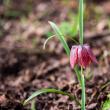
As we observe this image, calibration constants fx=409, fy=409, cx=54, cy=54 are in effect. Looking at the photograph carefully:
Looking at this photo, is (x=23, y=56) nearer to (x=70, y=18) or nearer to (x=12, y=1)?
(x=70, y=18)

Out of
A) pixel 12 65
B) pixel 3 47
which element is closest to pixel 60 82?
pixel 12 65

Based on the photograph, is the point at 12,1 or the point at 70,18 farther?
the point at 12,1

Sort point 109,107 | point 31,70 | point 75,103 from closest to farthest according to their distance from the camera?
point 109,107 → point 75,103 → point 31,70

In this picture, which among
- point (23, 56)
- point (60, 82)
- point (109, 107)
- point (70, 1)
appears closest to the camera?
point (109, 107)

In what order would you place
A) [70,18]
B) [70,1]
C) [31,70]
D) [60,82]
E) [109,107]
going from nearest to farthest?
[109,107] → [60,82] → [31,70] → [70,18] → [70,1]

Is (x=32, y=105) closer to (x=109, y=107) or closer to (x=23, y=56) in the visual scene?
(x=109, y=107)

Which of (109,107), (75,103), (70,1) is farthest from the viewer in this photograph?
(70,1)

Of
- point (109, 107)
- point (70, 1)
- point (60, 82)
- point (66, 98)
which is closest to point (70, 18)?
point (70, 1)

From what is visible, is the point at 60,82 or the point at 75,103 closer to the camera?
the point at 75,103
